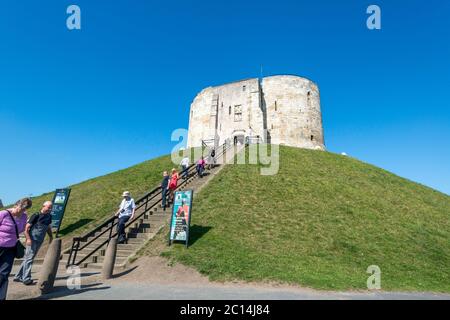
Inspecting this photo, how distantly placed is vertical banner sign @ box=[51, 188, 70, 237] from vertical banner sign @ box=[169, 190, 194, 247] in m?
6.33

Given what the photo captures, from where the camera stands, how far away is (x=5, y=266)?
5.46 meters

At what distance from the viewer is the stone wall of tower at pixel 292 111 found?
39.2 metres

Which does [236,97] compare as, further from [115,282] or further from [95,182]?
[115,282]

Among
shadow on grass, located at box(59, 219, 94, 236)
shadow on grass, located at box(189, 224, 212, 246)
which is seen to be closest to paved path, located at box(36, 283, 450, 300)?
shadow on grass, located at box(189, 224, 212, 246)

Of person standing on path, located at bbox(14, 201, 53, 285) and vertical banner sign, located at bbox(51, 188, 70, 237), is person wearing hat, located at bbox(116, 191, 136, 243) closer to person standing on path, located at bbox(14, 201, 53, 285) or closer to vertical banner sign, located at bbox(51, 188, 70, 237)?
person standing on path, located at bbox(14, 201, 53, 285)

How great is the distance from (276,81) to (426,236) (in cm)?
3087

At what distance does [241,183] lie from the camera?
17234 millimetres

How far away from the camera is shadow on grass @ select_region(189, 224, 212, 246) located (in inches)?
425

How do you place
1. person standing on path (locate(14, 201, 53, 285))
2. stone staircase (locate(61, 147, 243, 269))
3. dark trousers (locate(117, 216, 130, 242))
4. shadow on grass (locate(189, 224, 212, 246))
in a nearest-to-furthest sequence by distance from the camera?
person standing on path (locate(14, 201, 53, 285)) < stone staircase (locate(61, 147, 243, 269)) < dark trousers (locate(117, 216, 130, 242)) < shadow on grass (locate(189, 224, 212, 246))

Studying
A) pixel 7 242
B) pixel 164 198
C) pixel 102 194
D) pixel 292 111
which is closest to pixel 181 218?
pixel 164 198

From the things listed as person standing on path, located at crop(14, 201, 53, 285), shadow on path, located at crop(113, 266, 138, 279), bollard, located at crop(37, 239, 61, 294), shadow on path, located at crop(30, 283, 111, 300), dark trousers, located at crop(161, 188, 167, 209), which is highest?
dark trousers, located at crop(161, 188, 167, 209)
